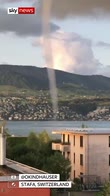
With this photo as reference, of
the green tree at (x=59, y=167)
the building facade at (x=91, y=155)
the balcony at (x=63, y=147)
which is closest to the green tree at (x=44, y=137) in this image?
the balcony at (x=63, y=147)

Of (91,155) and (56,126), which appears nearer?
A: (91,155)

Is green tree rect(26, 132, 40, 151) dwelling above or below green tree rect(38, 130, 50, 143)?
above

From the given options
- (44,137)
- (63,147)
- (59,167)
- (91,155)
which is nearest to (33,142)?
(44,137)

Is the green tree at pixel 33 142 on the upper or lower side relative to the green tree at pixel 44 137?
upper

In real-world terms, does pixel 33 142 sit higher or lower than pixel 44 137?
higher

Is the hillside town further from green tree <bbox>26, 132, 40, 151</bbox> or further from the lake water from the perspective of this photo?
green tree <bbox>26, 132, 40, 151</bbox>

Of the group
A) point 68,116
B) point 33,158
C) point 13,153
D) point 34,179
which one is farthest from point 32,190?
point 68,116

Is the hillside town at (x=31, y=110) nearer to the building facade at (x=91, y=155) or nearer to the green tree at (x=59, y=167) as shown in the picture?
the building facade at (x=91, y=155)

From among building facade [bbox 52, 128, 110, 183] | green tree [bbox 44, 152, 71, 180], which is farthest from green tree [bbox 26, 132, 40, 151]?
green tree [bbox 44, 152, 71, 180]

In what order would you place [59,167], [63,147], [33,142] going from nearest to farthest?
1. [59,167]
2. [63,147]
3. [33,142]

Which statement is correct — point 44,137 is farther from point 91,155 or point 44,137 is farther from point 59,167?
point 59,167

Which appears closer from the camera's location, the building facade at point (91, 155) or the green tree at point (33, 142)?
the building facade at point (91, 155)

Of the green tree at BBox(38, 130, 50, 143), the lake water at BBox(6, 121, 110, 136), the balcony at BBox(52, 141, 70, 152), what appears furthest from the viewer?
the lake water at BBox(6, 121, 110, 136)

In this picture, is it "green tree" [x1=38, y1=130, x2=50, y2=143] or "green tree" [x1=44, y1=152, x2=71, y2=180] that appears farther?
"green tree" [x1=38, y1=130, x2=50, y2=143]
